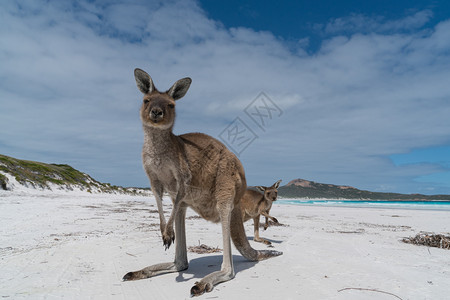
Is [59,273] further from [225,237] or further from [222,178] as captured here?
[222,178]

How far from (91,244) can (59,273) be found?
66.7 inches

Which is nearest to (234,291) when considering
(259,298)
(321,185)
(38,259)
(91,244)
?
(259,298)

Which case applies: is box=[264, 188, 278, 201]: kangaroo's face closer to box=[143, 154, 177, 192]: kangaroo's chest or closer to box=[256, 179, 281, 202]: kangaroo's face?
box=[256, 179, 281, 202]: kangaroo's face

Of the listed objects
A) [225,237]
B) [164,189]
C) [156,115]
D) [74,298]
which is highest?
[156,115]

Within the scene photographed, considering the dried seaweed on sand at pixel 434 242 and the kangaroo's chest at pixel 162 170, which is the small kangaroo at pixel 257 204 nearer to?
the dried seaweed on sand at pixel 434 242

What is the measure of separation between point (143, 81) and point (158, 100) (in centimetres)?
45

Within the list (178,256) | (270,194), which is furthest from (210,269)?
(270,194)

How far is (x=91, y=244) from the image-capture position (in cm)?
515

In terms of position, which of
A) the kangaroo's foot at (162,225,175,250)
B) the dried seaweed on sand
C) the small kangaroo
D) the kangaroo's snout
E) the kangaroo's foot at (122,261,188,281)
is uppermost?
the kangaroo's snout

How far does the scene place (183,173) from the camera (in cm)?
325

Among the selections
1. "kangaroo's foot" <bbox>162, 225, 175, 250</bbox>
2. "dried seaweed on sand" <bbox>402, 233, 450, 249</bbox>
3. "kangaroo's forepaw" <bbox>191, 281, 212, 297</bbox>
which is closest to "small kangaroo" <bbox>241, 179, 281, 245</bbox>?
"dried seaweed on sand" <bbox>402, 233, 450, 249</bbox>

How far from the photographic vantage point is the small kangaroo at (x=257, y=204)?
7250 mm

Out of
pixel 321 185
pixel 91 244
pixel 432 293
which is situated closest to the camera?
pixel 432 293

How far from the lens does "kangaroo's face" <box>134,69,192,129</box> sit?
3162 millimetres
